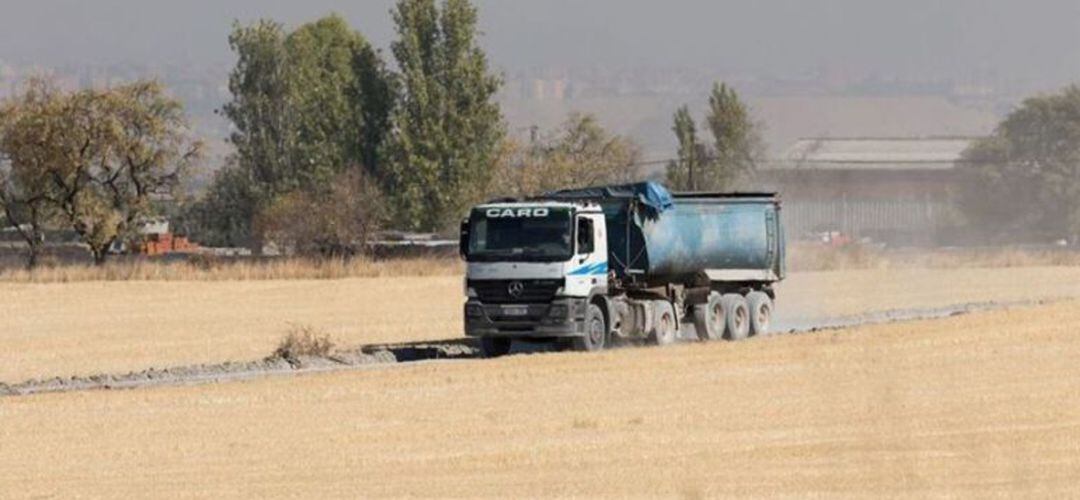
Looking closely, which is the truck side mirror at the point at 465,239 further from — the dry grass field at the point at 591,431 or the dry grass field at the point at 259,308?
the dry grass field at the point at 259,308

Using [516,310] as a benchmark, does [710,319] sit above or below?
below

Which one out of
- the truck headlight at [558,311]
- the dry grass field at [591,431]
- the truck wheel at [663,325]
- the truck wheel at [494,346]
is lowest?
the dry grass field at [591,431]

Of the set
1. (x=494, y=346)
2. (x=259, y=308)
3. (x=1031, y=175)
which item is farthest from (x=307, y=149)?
(x=494, y=346)

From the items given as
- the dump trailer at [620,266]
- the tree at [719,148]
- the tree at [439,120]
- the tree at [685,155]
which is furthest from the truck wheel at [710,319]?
the tree at [685,155]

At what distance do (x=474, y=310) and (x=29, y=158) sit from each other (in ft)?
160

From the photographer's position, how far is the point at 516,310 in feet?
137

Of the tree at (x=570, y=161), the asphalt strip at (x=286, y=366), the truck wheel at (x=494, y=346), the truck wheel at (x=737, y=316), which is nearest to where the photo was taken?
the asphalt strip at (x=286, y=366)

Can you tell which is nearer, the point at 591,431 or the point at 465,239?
the point at 591,431

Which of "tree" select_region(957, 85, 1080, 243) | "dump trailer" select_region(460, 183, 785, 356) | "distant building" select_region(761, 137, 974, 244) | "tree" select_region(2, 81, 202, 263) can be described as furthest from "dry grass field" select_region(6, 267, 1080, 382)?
"tree" select_region(957, 85, 1080, 243)

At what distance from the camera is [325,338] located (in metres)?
43.2

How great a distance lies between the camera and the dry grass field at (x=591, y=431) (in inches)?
825

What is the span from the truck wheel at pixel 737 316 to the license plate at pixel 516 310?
6812 millimetres

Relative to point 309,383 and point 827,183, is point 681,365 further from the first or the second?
point 827,183

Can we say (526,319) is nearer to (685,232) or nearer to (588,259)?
(588,259)
